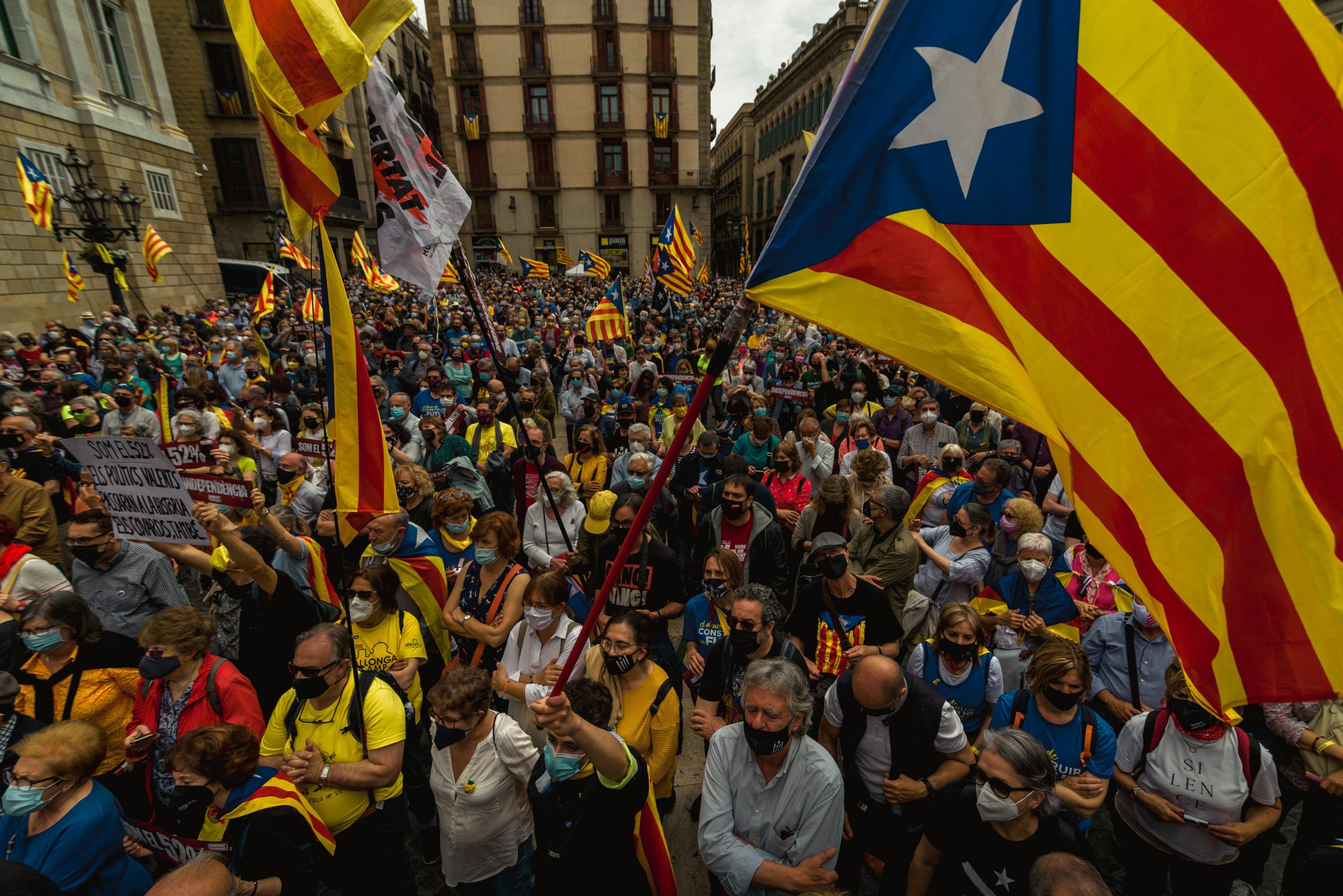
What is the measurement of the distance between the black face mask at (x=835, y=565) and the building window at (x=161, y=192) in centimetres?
2648

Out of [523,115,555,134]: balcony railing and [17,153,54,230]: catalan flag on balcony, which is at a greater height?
[523,115,555,134]: balcony railing

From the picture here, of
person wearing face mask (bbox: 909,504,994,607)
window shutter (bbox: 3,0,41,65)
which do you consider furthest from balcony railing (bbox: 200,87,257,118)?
person wearing face mask (bbox: 909,504,994,607)

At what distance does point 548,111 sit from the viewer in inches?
1748

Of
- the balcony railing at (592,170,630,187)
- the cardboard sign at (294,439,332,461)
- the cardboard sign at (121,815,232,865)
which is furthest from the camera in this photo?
the balcony railing at (592,170,630,187)

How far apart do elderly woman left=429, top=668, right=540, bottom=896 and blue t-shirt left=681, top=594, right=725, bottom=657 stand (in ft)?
4.06

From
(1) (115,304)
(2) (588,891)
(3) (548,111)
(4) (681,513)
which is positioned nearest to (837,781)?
(2) (588,891)

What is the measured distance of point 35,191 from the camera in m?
12.3

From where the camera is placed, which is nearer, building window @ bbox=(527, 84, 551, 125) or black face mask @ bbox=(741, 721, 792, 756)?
black face mask @ bbox=(741, 721, 792, 756)

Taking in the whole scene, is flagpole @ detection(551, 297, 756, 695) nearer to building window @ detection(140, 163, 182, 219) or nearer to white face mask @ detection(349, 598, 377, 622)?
white face mask @ detection(349, 598, 377, 622)

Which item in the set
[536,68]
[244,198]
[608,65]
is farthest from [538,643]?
[536,68]

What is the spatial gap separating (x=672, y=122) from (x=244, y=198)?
2710 centimetres

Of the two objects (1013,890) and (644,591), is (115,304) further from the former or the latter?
(1013,890)

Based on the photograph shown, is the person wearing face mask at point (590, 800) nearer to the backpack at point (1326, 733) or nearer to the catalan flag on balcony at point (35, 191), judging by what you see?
the backpack at point (1326, 733)

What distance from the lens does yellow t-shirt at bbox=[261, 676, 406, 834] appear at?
8.82 ft
